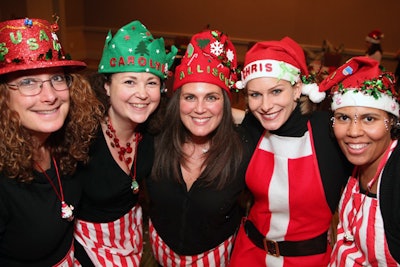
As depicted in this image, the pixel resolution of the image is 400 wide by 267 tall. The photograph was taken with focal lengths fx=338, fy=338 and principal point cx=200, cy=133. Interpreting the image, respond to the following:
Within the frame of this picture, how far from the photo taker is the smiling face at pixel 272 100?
6.39 feet

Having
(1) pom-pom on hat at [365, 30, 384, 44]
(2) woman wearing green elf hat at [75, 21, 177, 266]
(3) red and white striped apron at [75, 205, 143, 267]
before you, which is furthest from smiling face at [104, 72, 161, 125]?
(1) pom-pom on hat at [365, 30, 384, 44]

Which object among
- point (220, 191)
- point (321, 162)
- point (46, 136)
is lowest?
point (220, 191)

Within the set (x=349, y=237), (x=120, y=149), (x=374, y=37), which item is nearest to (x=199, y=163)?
(x=120, y=149)

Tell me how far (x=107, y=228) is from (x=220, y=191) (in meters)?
0.77

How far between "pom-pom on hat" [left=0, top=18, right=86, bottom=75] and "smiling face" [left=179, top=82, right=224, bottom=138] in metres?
0.80

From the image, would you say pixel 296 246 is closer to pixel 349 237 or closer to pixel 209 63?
pixel 349 237

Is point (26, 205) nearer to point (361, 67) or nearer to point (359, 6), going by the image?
point (361, 67)

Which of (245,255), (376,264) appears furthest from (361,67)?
(245,255)

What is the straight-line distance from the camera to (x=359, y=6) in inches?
328

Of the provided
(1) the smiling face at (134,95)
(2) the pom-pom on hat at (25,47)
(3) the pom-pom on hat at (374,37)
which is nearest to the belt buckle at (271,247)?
(1) the smiling face at (134,95)

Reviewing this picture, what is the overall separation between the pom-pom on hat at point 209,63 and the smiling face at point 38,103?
83 cm

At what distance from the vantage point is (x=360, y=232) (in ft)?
5.67

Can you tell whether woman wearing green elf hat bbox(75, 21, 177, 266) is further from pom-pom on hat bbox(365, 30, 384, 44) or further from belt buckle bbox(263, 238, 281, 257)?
pom-pom on hat bbox(365, 30, 384, 44)

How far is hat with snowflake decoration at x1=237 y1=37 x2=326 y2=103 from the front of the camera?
195 cm
